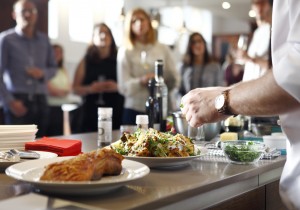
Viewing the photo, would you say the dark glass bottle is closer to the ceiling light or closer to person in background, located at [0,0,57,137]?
person in background, located at [0,0,57,137]

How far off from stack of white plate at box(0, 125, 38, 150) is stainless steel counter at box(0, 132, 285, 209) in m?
0.20

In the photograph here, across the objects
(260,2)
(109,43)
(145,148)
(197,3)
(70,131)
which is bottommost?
(70,131)

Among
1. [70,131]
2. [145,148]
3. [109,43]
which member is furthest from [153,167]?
[70,131]

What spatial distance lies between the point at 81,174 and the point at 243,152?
2.04ft

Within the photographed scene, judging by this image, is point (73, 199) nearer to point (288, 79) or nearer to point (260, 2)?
point (288, 79)

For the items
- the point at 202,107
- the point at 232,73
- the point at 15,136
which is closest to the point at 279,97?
the point at 202,107

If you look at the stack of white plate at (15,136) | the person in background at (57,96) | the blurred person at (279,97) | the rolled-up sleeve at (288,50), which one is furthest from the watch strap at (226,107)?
the person in background at (57,96)

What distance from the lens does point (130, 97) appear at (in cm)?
404

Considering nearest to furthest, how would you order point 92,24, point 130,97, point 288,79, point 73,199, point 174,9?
point 73,199 → point 288,79 → point 130,97 → point 92,24 → point 174,9

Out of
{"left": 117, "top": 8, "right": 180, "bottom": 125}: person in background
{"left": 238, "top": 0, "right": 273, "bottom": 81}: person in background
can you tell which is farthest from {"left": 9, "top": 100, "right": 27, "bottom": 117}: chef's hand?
{"left": 238, "top": 0, "right": 273, "bottom": 81}: person in background

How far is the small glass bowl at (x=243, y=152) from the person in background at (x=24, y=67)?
10.2ft

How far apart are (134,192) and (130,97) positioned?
9.73ft

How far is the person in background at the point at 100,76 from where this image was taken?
14.6 ft

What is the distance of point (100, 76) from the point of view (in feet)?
14.9
